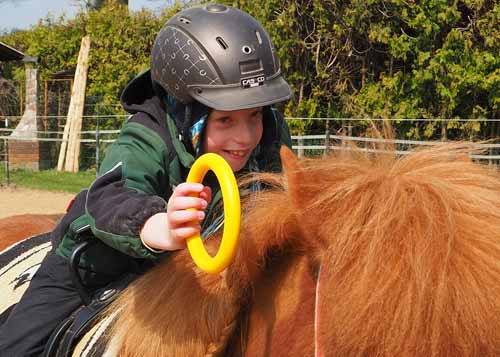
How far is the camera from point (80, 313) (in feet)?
5.97

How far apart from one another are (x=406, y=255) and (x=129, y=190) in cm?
83

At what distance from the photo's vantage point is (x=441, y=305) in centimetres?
103

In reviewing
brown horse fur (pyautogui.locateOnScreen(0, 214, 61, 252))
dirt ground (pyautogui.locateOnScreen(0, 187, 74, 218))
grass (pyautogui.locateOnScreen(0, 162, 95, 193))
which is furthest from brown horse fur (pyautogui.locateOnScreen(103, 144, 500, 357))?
grass (pyautogui.locateOnScreen(0, 162, 95, 193))

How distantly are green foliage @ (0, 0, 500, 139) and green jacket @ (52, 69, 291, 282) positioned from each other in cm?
660

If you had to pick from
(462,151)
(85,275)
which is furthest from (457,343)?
(85,275)

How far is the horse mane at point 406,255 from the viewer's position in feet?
3.38

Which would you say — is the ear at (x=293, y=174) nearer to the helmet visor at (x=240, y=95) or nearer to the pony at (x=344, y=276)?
the pony at (x=344, y=276)

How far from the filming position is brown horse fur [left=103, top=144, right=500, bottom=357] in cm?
104

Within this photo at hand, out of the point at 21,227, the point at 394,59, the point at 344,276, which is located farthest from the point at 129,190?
the point at 394,59

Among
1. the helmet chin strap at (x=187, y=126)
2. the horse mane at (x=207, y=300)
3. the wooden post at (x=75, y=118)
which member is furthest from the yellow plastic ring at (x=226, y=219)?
the wooden post at (x=75, y=118)

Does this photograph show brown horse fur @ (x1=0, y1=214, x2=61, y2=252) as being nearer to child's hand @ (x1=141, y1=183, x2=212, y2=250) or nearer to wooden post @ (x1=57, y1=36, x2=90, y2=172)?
child's hand @ (x1=141, y1=183, x2=212, y2=250)

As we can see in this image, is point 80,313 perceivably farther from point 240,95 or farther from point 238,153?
point 240,95

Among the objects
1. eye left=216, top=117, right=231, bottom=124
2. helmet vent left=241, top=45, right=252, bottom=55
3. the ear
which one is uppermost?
helmet vent left=241, top=45, right=252, bottom=55

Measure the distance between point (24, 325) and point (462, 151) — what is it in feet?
4.98
